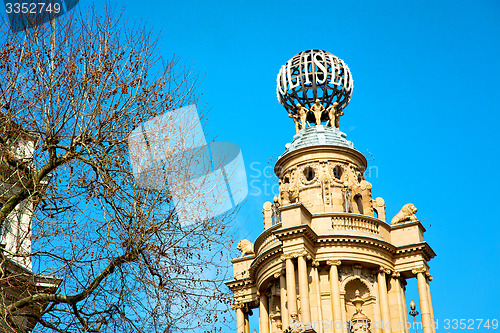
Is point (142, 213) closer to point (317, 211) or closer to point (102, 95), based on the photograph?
point (102, 95)

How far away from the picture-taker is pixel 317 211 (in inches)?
1816

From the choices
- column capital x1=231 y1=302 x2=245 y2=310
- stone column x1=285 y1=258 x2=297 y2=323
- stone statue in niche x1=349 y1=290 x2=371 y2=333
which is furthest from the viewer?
column capital x1=231 y1=302 x2=245 y2=310

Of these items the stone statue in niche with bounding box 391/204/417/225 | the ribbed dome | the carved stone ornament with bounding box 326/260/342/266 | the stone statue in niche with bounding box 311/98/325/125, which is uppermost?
the stone statue in niche with bounding box 311/98/325/125

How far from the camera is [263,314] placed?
46.3 m

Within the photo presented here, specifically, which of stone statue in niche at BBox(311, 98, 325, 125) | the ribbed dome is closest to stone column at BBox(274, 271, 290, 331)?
the ribbed dome

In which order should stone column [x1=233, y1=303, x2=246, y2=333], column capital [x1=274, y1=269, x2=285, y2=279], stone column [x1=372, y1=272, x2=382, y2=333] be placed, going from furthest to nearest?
stone column [x1=233, y1=303, x2=246, y2=333]
column capital [x1=274, y1=269, x2=285, y2=279]
stone column [x1=372, y1=272, x2=382, y2=333]

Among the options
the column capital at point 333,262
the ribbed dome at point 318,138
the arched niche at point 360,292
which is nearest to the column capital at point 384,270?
the arched niche at point 360,292

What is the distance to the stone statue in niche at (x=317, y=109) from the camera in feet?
169

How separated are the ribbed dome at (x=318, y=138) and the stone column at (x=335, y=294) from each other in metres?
8.09

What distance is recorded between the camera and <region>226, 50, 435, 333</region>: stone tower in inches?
1668

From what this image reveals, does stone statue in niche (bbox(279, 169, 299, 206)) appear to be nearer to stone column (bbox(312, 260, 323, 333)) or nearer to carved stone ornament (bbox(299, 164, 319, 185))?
carved stone ornament (bbox(299, 164, 319, 185))

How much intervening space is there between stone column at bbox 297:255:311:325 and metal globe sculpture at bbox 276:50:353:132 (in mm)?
12539

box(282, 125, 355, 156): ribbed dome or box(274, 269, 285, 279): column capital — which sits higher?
box(282, 125, 355, 156): ribbed dome

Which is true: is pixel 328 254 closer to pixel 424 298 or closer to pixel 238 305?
pixel 424 298
